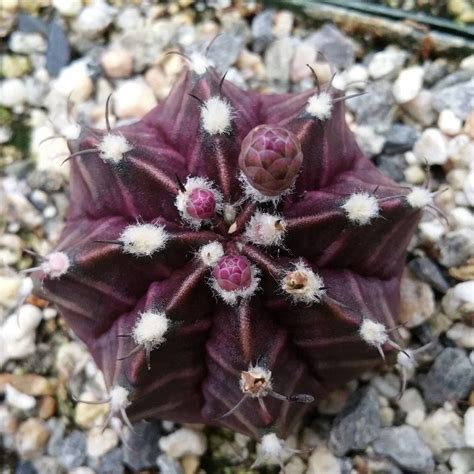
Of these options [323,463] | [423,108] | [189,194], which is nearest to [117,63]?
[423,108]

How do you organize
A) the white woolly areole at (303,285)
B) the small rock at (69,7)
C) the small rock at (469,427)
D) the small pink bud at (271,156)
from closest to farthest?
the small pink bud at (271,156), the white woolly areole at (303,285), the small rock at (469,427), the small rock at (69,7)

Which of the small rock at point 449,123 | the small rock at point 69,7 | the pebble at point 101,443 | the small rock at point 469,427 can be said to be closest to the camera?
the small rock at point 469,427

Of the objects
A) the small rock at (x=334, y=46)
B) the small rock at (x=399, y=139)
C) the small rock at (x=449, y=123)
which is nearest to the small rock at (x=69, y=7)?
the small rock at (x=334, y=46)

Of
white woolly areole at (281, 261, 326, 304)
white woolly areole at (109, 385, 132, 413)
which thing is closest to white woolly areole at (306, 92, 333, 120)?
white woolly areole at (281, 261, 326, 304)

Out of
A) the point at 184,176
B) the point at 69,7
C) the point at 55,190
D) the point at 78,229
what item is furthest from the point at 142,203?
the point at 69,7

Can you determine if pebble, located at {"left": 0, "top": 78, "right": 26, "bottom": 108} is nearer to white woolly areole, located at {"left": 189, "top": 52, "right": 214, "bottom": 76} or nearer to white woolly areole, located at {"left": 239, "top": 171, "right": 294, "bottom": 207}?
white woolly areole, located at {"left": 189, "top": 52, "right": 214, "bottom": 76}

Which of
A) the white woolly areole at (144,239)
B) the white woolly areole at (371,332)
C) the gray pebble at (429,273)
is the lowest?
the gray pebble at (429,273)

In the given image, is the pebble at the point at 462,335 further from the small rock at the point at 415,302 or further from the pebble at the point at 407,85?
the pebble at the point at 407,85
